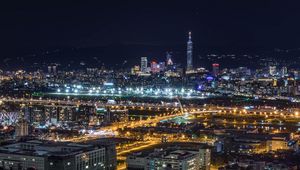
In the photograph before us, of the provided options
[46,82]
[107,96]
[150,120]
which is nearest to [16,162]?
[150,120]

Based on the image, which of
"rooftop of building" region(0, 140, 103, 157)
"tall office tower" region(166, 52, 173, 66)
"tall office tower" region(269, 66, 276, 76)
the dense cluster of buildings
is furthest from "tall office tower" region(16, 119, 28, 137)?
"tall office tower" region(166, 52, 173, 66)

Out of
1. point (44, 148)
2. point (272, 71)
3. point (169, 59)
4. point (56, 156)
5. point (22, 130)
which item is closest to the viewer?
point (56, 156)

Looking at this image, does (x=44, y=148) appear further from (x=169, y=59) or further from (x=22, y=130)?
(x=169, y=59)

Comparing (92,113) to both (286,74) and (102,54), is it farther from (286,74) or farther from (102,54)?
(102,54)

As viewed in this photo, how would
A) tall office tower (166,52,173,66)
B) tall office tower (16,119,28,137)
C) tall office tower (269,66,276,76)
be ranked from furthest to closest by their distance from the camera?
tall office tower (166,52,173,66) → tall office tower (269,66,276,76) → tall office tower (16,119,28,137)

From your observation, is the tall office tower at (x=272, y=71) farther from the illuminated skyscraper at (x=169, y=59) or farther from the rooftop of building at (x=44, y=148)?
the rooftop of building at (x=44, y=148)

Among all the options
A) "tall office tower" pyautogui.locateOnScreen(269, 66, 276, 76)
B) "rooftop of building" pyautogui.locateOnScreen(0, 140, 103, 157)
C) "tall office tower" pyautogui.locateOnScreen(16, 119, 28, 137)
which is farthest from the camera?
"tall office tower" pyautogui.locateOnScreen(269, 66, 276, 76)

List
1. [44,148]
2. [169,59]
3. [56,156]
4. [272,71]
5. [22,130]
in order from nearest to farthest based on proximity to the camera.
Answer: [56,156]
[44,148]
[22,130]
[272,71]
[169,59]

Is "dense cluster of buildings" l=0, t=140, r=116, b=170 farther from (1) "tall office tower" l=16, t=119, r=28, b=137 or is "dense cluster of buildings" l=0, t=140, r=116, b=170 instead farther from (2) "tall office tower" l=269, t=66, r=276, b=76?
(2) "tall office tower" l=269, t=66, r=276, b=76

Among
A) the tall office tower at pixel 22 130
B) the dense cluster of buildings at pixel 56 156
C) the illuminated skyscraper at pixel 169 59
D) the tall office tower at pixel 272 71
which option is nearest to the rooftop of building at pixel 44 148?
the dense cluster of buildings at pixel 56 156

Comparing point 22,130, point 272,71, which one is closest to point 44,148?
point 22,130

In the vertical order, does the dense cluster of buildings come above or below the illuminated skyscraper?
below
